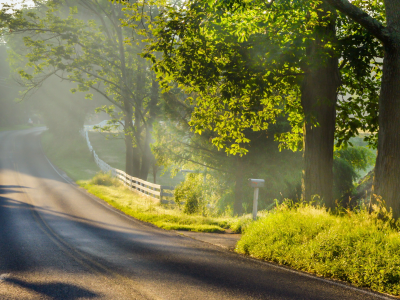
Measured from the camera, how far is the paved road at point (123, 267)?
5570 millimetres

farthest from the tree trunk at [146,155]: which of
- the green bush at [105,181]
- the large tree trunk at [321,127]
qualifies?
the large tree trunk at [321,127]

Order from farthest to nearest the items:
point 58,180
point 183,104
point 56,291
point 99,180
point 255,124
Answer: point 58,180 < point 99,180 < point 183,104 < point 255,124 < point 56,291

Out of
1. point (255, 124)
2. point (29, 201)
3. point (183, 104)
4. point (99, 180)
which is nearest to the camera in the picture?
point (255, 124)

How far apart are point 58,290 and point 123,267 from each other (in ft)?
5.26

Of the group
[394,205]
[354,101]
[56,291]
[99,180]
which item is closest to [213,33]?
[354,101]

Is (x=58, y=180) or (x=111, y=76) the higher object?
(x=111, y=76)

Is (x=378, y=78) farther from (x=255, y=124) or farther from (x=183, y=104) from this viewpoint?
(x=183, y=104)

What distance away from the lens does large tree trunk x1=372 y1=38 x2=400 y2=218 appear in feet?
25.2

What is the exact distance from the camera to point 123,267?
710cm

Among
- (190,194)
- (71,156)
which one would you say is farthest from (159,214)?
(71,156)

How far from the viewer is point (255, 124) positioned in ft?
43.3

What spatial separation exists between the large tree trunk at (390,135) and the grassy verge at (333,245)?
29.9 inches

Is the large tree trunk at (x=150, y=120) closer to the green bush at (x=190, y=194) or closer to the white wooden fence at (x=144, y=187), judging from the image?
the white wooden fence at (x=144, y=187)

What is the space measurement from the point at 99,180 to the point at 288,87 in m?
17.9
